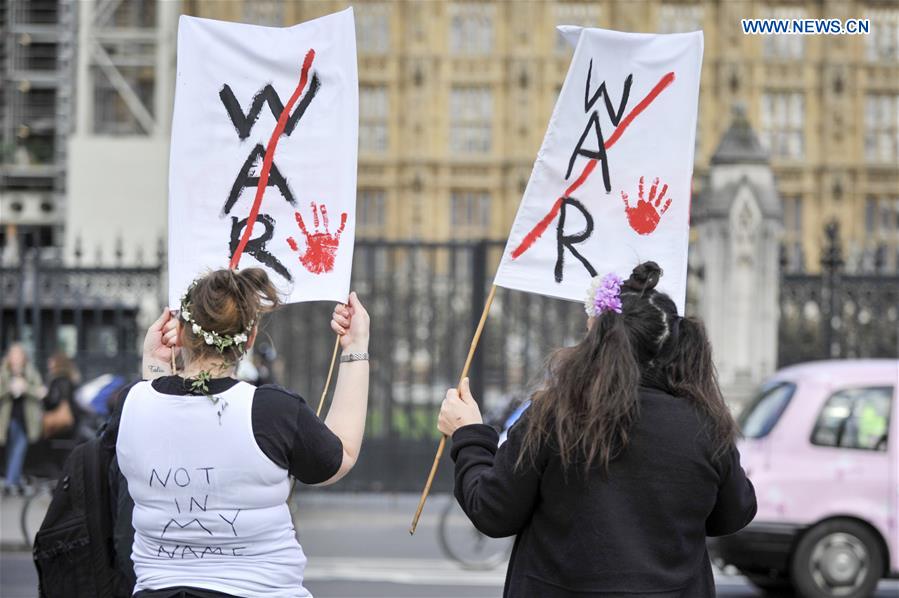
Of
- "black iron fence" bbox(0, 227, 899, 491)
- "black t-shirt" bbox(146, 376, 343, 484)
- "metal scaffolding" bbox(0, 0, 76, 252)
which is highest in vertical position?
"metal scaffolding" bbox(0, 0, 76, 252)

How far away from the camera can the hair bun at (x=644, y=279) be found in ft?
10.8

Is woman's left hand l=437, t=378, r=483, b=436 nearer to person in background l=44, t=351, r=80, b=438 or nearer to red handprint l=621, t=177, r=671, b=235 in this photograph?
red handprint l=621, t=177, r=671, b=235

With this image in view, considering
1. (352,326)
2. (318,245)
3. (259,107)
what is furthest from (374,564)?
(352,326)

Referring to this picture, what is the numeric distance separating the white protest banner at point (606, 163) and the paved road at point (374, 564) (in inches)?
210

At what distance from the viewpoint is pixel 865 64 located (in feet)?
141

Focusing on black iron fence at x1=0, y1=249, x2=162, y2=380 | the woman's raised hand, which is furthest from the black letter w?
black iron fence at x1=0, y1=249, x2=162, y2=380

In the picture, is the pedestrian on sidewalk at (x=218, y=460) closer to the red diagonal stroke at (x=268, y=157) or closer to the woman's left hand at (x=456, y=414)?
the woman's left hand at (x=456, y=414)

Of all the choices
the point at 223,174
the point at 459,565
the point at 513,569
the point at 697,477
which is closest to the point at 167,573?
the point at 513,569

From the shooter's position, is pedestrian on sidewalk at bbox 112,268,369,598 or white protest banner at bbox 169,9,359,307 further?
white protest banner at bbox 169,9,359,307

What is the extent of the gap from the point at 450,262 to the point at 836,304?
425 cm

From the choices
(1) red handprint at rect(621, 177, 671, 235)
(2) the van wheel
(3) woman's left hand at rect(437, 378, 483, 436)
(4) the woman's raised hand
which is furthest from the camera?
(2) the van wheel

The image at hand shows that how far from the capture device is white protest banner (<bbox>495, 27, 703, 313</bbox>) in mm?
4273

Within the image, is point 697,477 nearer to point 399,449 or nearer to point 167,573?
point 167,573

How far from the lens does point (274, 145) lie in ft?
14.4
